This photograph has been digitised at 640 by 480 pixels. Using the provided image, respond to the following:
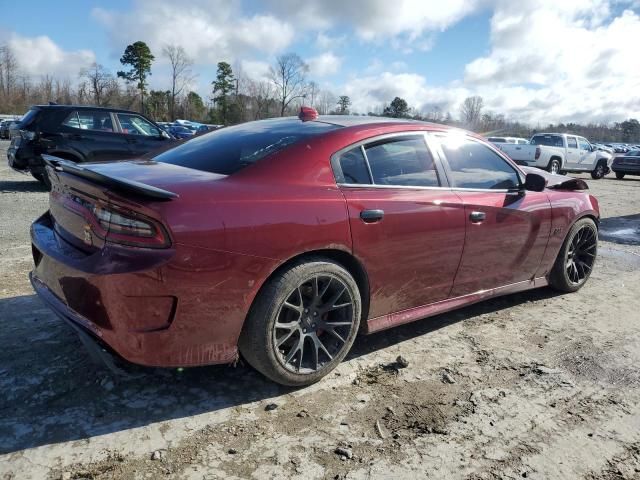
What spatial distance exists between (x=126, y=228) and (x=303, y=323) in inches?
42.7

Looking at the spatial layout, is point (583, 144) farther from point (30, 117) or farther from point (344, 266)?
point (344, 266)

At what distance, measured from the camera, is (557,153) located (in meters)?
20.2

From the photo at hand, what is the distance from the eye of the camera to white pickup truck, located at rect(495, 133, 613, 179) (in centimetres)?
1981

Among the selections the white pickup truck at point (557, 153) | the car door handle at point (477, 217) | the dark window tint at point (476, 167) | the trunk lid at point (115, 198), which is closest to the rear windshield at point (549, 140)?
the white pickup truck at point (557, 153)

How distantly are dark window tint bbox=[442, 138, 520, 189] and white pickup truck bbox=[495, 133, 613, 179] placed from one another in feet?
53.4

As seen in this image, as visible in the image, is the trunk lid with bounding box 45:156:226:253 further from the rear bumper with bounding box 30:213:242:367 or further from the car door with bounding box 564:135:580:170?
the car door with bounding box 564:135:580:170

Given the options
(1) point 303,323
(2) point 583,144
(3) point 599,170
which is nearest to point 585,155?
(2) point 583,144

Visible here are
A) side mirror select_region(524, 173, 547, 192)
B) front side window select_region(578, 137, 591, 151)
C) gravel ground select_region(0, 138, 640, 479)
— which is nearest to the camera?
gravel ground select_region(0, 138, 640, 479)

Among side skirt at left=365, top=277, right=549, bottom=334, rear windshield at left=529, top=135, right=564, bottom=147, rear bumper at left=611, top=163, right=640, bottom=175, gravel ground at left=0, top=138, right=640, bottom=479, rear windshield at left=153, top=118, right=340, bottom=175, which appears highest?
rear windshield at left=529, top=135, right=564, bottom=147

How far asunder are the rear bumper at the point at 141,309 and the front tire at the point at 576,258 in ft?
10.8

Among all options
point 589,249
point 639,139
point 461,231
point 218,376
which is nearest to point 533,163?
point 589,249

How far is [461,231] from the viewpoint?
11.2 ft

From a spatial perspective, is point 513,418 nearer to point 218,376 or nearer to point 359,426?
point 359,426

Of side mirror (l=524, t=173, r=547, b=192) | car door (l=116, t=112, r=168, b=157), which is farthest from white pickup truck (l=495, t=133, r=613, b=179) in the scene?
side mirror (l=524, t=173, r=547, b=192)
